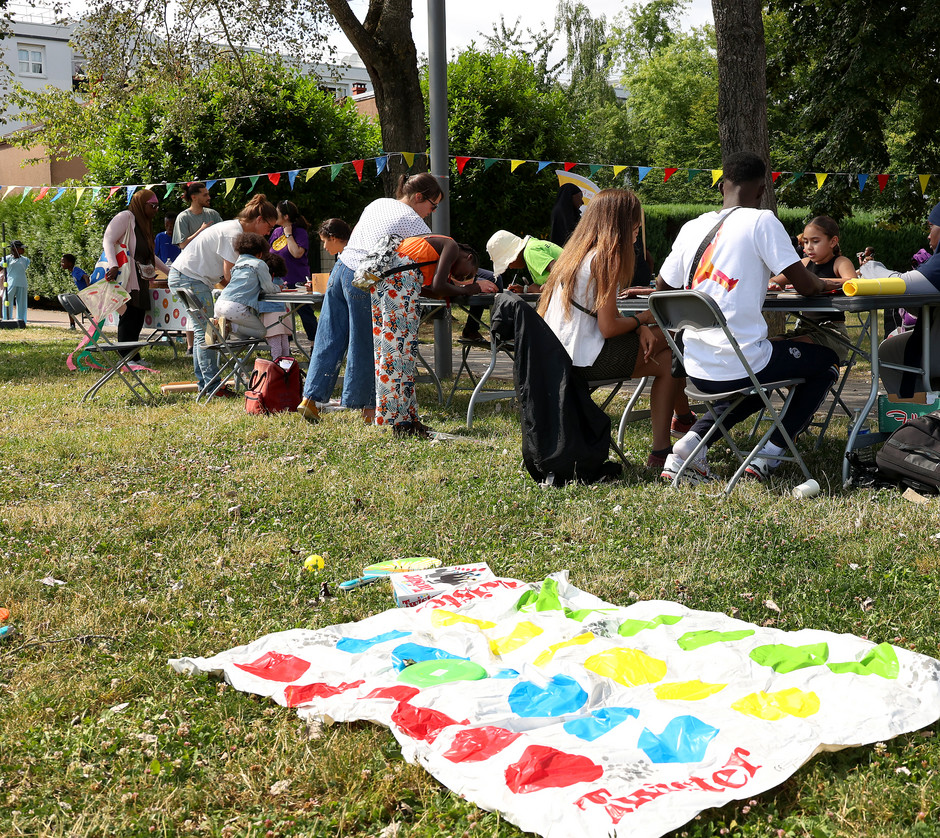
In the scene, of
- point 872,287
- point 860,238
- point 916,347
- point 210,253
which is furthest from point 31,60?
point 872,287

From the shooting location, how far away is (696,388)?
16.9 ft

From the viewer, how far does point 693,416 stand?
6520 mm

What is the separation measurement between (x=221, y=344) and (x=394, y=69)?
513 cm

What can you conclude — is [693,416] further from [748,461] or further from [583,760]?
[583,760]

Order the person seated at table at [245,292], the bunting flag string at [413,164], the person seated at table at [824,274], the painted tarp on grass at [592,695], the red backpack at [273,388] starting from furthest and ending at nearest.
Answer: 1. the bunting flag string at [413,164]
2. the person seated at table at [245,292]
3. the red backpack at [273,388]
4. the person seated at table at [824,274]
5. the painted tarp on grass at [592,695]

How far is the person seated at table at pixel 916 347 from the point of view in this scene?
16.5 feet

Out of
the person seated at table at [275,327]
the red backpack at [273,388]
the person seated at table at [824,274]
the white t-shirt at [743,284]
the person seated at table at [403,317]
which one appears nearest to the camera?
the white t-shirt at [743,284]

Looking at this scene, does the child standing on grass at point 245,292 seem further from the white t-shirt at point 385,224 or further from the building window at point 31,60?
the building window at point 31,60

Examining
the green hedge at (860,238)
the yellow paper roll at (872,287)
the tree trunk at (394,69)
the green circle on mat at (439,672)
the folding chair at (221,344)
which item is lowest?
the green circle on mat at (439,672)

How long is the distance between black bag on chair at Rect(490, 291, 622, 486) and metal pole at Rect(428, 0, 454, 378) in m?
3.78

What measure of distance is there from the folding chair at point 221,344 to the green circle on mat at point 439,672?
5.83 metres

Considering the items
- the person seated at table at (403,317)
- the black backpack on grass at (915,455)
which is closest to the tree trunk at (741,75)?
the person seated at table at (403,317)

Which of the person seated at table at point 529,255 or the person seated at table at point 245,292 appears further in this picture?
the person seated at table at point 245,292

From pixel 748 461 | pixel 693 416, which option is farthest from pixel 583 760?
pixel 693 416
